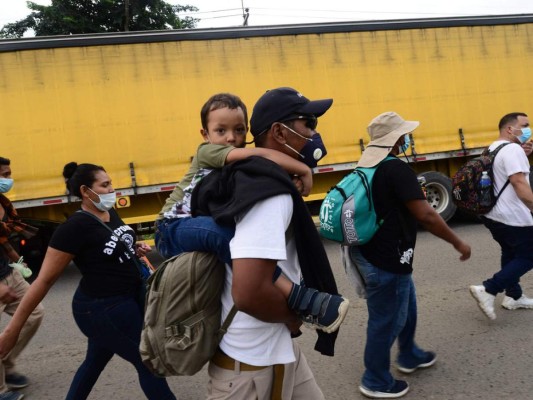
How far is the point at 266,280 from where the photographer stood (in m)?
1.46

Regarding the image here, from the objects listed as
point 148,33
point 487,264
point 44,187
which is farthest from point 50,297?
point 487,264

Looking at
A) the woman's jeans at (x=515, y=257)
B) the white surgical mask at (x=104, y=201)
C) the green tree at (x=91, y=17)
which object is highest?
the green tree at (x=91, y=17)

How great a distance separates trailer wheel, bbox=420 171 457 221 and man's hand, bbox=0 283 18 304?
7445 millimetres

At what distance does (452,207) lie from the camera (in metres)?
9.19

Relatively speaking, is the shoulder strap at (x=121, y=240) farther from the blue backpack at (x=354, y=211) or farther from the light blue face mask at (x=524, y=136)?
the light blue face mask at (x=524, y=136)

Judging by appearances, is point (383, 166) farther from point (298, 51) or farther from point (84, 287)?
point (298, 51)

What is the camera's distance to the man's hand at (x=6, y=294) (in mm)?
3275

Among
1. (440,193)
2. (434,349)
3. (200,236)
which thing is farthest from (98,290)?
(440,193)

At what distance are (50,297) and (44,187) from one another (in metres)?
1.72

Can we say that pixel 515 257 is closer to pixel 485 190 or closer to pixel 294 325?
pixel 485 190

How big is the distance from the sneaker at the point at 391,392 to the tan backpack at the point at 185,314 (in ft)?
6.16

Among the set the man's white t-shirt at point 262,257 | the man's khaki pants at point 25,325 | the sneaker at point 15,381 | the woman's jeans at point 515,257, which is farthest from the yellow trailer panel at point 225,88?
the man's white t-shirt at point 262,257

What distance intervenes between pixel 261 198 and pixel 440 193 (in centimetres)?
852

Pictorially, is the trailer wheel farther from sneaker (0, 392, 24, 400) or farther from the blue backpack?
sneaker (0, 392, 24, 400)
